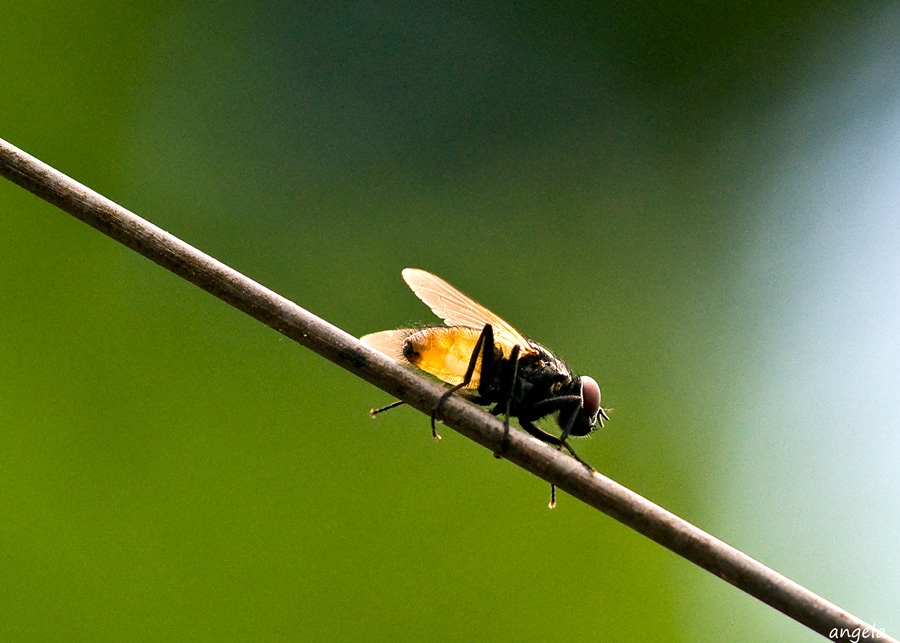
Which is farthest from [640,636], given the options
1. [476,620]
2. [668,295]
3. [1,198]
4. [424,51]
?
[424,51]

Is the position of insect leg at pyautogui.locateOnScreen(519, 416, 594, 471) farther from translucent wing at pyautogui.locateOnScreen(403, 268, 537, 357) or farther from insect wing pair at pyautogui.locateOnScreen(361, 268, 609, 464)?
translucent wing at pyautogui.locateOnScreen(403, 268, 537, 357)

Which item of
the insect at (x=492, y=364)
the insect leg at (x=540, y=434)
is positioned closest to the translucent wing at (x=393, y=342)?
the insect at (x=492, y=364)

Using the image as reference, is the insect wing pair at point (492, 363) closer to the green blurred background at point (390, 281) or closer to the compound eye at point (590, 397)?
the compound eye at point (590, 397)

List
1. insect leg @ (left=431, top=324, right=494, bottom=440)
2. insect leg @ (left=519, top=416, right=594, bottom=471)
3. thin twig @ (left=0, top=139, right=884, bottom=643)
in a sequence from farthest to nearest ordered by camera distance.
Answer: insect leg @ (left=519, top=416, right=594, bottom=471) → insect leg @ (left=431, top=324, right=494, bottom=440) → thin twig @ (left=0, top=139, right=884, bottom=643)

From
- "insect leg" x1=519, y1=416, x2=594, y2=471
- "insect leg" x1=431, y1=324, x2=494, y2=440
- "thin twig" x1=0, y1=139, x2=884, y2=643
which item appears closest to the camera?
"thin twig" x1=0, y1=139, x2=884, y2=643

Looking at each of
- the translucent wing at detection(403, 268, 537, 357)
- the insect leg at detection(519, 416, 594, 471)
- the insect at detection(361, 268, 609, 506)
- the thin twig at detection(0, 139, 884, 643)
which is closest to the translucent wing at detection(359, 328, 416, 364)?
the insect at detection(361, 268, 609, 506)

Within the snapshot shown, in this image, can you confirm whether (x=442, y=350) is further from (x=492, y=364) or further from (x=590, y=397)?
(x=590, y=397)

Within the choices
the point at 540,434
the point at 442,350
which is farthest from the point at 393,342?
the point at 540,434
